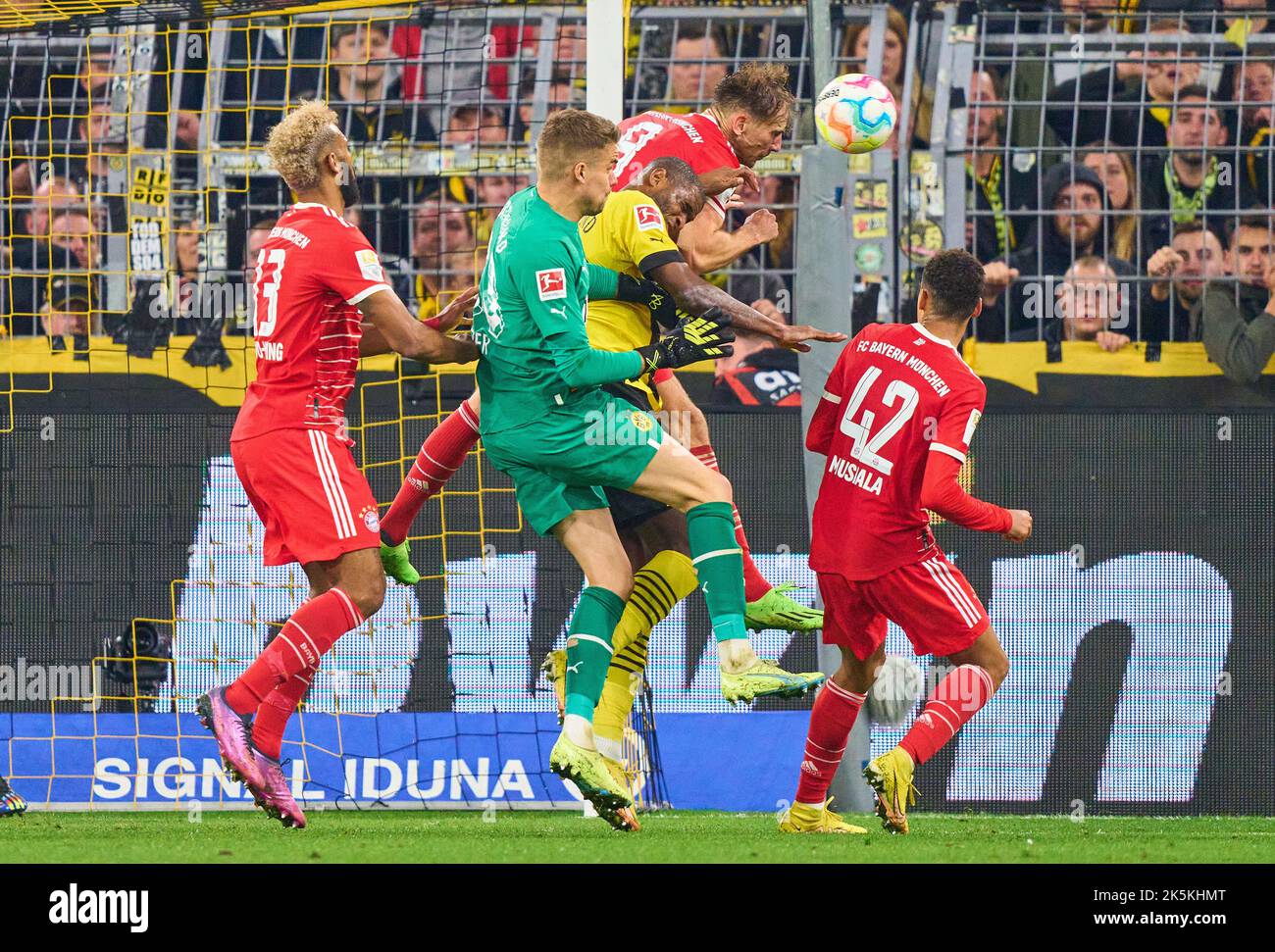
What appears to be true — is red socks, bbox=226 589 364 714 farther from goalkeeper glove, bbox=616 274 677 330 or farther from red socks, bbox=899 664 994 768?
red socks, bbox=899 664 994 768

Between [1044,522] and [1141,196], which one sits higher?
[1141,196]

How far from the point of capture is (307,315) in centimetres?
651

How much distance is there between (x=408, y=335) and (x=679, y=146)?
4.00 feet

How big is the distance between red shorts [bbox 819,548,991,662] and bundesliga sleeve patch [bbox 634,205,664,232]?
1492 millimetres

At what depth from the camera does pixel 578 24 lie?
979cm

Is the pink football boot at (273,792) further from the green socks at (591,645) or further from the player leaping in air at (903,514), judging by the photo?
the player leaping in air at (903,514)

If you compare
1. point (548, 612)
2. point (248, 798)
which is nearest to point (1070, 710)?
point (548, 612)

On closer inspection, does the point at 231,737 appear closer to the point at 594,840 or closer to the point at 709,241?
the point at 594,840

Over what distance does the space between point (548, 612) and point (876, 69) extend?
3237mm

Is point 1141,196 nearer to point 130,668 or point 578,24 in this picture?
point 578,24

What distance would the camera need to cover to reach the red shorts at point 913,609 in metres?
6.75

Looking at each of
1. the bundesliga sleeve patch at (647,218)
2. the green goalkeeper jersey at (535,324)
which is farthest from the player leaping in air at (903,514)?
the green goalkeeper jersey at (535,324)
